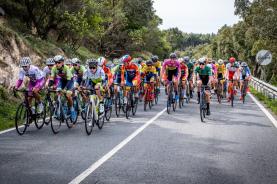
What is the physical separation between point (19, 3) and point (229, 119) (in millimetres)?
16851

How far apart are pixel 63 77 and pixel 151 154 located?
4277mm

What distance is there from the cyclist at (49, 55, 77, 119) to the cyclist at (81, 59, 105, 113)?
501 millimetres

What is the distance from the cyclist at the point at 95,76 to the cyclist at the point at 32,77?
1.29 meters

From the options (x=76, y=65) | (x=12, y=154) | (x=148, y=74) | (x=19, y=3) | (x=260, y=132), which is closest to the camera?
(x=12, y=154)

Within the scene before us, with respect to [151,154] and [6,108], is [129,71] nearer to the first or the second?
[6,108]

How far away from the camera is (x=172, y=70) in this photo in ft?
53.2

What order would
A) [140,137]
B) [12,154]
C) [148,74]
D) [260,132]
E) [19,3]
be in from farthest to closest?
[19,3]
[148,74]
[260,132]
[140,137]
[12,154]

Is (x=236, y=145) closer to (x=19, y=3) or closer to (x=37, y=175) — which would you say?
(x=37, y=175)

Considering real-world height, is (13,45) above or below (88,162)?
above

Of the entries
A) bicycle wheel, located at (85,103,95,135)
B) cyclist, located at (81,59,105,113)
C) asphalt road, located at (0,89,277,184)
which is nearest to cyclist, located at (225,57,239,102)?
asphalt road, located at (0,89,277,184)

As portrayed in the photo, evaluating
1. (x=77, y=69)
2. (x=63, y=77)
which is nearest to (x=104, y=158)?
(x=63, y=77)

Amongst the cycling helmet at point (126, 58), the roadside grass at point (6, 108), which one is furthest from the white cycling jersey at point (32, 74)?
the cycling helmet at point (126, 58)

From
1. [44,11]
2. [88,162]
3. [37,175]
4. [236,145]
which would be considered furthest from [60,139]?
[44,11]

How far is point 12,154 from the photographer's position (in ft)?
25.7
